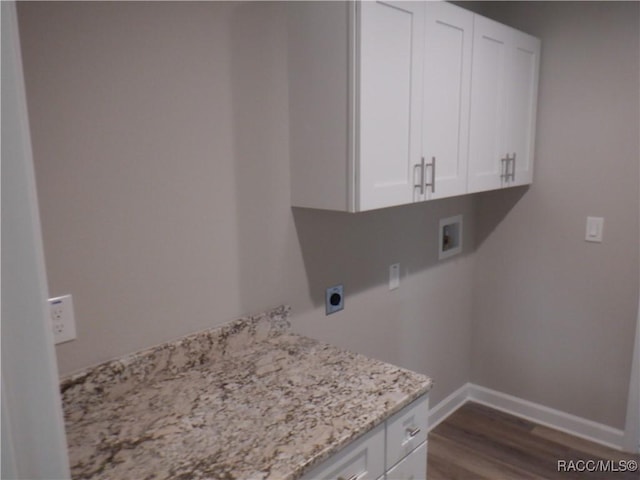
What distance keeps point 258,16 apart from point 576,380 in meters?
2.45

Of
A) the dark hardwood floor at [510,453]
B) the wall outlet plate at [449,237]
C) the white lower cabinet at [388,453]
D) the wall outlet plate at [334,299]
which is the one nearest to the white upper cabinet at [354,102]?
the wall outlet plate at [334,299]

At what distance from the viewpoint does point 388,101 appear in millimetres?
1625

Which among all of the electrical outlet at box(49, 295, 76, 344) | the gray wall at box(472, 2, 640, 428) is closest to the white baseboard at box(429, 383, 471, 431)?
the gray wall at box(472, 2, 640, 428)

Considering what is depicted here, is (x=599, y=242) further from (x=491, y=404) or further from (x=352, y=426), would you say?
(x=352, y=426)

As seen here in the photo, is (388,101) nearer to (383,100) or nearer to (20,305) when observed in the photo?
(383,100)

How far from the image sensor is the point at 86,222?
125cm

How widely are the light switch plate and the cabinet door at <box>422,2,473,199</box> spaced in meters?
0.92

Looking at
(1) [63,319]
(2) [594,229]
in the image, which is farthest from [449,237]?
(1) [63,319]

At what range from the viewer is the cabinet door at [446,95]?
5.86ft

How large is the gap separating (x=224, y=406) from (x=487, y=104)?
5.48 feet

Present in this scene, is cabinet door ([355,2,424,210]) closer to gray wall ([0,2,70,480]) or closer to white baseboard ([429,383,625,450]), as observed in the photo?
gray wall ([0,2,70,480])

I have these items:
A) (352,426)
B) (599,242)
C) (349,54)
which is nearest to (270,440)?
(352,426)

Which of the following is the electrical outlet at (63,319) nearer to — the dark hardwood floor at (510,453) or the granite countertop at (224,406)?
the granite countertop at (224,406)

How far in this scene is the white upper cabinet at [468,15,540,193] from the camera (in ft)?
Answer: 6.82
